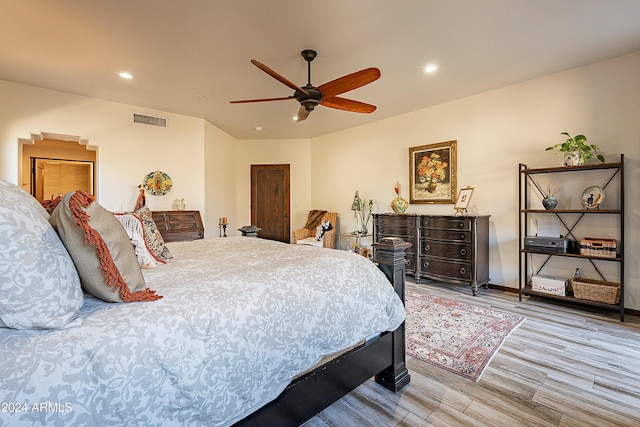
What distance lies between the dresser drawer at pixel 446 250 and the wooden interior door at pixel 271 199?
3.38 meters

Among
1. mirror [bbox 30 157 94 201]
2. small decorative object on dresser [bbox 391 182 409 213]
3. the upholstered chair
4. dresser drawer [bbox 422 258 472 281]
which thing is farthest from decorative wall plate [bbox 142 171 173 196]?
dresser drawer [bbox 422 258 472 281]

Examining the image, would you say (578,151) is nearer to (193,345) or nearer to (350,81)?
(350,81)

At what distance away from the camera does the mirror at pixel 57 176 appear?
227 inches

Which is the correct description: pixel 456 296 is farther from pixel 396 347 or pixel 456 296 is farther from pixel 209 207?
pixel 209 207

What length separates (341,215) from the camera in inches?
237

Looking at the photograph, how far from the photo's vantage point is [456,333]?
255 cm

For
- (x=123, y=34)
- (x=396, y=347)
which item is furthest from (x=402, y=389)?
(x=123, y=34)

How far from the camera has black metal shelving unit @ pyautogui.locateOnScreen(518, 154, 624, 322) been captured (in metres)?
2.83

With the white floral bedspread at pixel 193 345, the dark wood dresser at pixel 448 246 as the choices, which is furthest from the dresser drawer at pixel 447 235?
the white floral bedspread at pixel 193 345

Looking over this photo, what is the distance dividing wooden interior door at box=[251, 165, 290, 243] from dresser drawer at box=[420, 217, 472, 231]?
11.1ft

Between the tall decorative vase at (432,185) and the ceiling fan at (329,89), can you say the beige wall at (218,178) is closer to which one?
the ceiling fan at (329,89)

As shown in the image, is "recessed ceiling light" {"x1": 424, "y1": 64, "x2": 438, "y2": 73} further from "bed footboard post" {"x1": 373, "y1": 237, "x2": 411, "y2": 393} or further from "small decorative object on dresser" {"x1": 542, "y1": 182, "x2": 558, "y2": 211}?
"bed footboard post" {"x1": 373, "y1": 237, "x2": 411, "y2": 393}

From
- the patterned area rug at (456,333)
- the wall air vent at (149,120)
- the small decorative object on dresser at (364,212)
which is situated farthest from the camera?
the small decorative object on dresser at (364,212)

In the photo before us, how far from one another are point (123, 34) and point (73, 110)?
2202 mm
